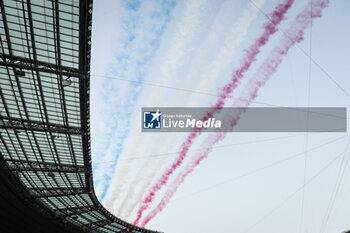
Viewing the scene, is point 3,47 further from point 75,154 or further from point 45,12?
point 75,154

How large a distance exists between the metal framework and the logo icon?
5.37 metres

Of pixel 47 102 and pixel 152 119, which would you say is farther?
pixel 47 102

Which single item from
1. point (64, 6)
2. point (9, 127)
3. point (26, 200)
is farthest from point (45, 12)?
point (26, 200)

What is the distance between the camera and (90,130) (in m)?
32.1

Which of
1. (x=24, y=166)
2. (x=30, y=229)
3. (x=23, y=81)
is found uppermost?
(x=23, y=81)

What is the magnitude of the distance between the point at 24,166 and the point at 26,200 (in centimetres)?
626

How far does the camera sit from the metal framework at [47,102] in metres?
22.2

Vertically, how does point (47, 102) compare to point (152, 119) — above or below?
above

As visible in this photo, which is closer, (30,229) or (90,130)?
(90,130)

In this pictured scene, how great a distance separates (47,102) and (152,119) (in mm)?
10276

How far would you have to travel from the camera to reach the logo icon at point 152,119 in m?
27.2

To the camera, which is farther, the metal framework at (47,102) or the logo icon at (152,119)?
the logo icon at (152,119)

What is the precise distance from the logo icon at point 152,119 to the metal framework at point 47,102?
5374 mm

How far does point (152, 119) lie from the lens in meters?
27.6
